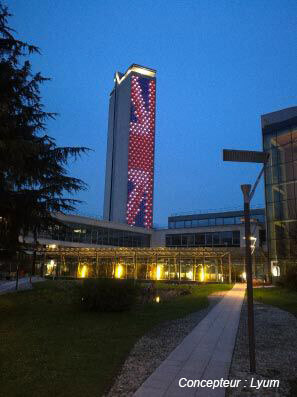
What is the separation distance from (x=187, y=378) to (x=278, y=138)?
37.4m

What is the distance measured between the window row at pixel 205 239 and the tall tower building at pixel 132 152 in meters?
73.4

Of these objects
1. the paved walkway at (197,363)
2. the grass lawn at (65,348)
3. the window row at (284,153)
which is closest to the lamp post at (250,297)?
the paved walkway at (197,363)

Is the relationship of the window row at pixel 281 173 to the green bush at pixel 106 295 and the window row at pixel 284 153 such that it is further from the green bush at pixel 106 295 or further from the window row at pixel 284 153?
→ the green bush at pixel 106 295

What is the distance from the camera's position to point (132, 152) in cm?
14412

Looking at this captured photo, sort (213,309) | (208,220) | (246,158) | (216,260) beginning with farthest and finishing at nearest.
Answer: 1. (208,220)
2. (216,260)
3. (213,309)
4. (246,158)

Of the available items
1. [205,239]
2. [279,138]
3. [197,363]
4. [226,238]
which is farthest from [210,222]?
[197,363]

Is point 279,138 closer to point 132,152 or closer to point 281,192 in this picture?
point 281,192

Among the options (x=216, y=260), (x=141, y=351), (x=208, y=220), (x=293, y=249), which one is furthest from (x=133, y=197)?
(x=141, y=351)

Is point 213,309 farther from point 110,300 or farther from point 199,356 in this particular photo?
point 199,356

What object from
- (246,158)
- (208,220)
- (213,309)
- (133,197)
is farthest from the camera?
(133,197)

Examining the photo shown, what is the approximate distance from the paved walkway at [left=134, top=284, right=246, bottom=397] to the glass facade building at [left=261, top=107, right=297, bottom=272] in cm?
2732

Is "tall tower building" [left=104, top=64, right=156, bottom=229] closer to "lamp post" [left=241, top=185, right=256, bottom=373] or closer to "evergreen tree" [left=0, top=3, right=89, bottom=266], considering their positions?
"evergreen tree" [left=0, top=3, right=89, bottom=266]

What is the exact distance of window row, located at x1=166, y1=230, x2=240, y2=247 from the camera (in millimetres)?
56947

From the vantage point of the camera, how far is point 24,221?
1337cm
